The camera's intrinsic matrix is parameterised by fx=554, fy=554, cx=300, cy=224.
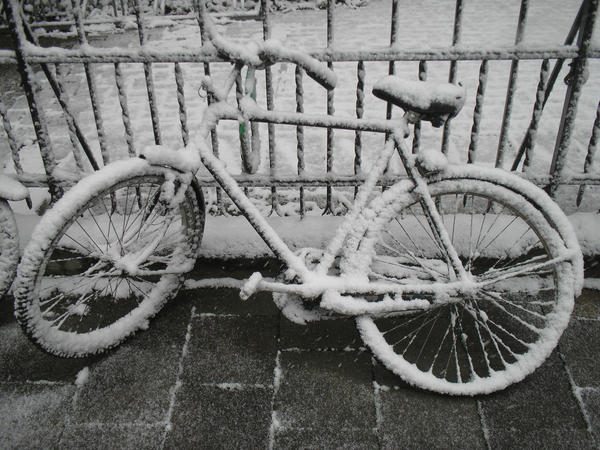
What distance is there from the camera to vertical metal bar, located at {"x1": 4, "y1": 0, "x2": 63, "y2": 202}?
2.96 metres

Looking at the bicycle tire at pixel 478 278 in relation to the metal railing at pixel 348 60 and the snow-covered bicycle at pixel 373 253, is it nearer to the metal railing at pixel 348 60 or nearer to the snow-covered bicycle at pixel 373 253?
the snow-covered bicycle at pixel 373 253

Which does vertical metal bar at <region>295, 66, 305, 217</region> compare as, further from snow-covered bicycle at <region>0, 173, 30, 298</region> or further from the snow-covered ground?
snow-covered bicycle at <region>0, 173, 30, 298</region>

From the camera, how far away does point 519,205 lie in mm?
2734

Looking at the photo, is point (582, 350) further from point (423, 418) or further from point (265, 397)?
point (265, 397)

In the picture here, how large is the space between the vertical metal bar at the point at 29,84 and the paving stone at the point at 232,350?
1.24 meters

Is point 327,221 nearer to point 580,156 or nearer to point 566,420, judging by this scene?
point 566,420

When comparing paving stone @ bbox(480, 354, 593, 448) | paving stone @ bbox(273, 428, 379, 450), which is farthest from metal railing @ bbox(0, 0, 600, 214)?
paving stone @ bbox(273, 428, 379, 450)

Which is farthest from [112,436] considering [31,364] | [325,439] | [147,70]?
[147,70]

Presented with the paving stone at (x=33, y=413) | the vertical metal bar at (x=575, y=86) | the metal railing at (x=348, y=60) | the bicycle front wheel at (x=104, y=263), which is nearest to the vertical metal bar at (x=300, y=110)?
the metal railing at (x=348, y=60)

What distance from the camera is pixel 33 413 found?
110 inches

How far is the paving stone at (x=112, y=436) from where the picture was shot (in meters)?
2.65

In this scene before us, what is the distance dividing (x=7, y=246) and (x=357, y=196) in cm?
185

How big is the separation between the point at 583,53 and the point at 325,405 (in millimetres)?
2304

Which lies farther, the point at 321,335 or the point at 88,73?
the point at 321,335
